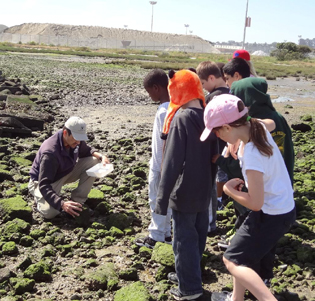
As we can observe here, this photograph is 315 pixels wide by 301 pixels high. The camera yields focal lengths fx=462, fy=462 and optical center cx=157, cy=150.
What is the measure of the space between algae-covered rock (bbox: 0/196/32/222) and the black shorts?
2.85 metres

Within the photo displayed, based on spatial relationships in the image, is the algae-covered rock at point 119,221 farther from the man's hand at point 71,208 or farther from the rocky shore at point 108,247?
the man's hand at point 71,208

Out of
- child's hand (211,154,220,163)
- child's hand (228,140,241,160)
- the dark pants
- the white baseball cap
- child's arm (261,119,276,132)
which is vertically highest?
child's arm (261,119,276,132)

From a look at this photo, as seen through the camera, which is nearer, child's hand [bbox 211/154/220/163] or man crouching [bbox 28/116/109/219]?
child's hand [bbox 211/154/220/163]

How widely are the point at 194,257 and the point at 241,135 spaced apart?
3.67ft

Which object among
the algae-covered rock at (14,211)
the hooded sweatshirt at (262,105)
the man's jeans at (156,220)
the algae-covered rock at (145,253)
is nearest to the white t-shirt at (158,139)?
the man's jeans at (156,220)

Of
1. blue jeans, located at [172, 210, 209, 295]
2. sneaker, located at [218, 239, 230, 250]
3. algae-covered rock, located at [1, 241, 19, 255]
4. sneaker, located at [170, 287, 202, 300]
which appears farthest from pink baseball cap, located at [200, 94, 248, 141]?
algae-covered rock, located at [1, 241, 19, 255]

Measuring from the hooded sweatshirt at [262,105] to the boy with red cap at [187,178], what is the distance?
47 centimetres

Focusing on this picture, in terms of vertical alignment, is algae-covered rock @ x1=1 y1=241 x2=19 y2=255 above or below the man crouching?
below

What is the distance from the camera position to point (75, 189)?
579 cm

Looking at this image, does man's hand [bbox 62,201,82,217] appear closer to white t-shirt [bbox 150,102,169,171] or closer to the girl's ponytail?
white t-shirt [bbox 150,102,169,171]

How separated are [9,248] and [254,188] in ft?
8.79

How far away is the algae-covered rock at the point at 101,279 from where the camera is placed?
3.98m

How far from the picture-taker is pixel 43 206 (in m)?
5.44

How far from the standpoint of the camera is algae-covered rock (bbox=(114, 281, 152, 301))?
367cm
